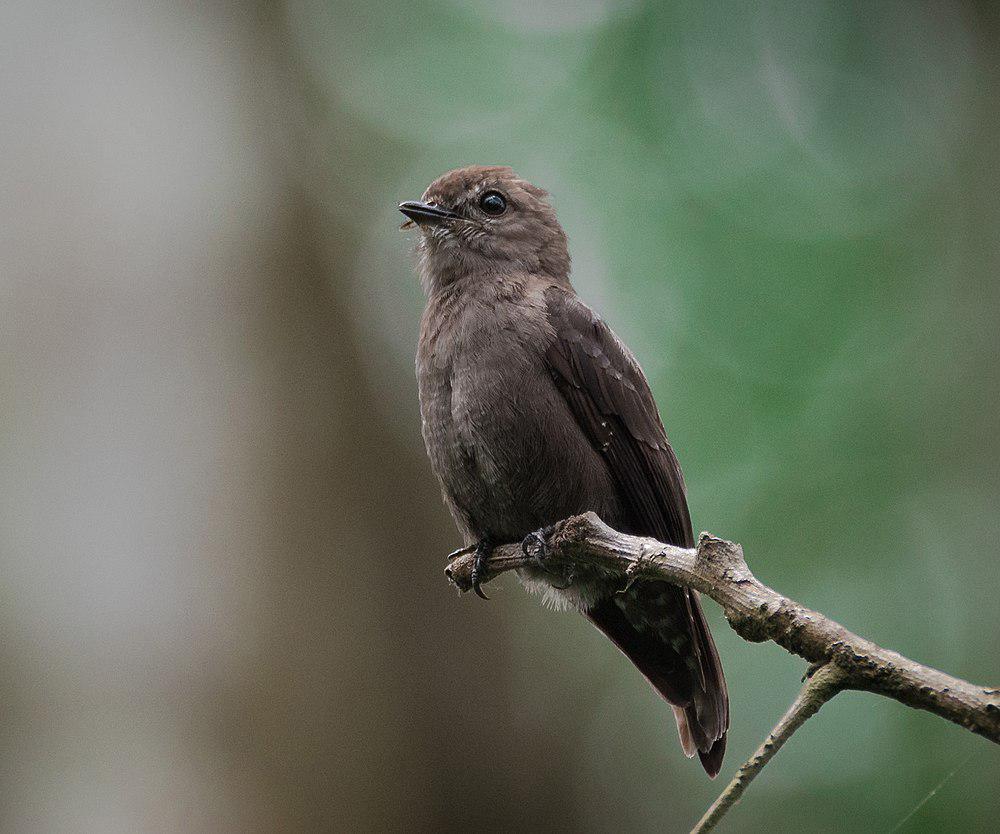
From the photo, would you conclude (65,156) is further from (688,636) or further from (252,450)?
(688,636)

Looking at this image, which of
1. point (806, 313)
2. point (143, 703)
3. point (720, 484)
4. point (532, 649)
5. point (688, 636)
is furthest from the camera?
point (806, 313)

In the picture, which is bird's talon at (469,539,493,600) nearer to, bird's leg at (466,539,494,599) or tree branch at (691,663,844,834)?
bird's leg at (466,539,494,599)

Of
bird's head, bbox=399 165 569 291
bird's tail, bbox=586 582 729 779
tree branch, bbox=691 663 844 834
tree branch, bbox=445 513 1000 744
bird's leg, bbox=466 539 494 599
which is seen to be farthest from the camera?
bird's head, bbox=399 165 569 291

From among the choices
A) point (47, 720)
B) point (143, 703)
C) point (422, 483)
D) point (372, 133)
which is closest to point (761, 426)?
point (422, 483)

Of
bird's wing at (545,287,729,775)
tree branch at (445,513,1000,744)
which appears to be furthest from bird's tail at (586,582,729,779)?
tree branch at (445,513,1000,744)

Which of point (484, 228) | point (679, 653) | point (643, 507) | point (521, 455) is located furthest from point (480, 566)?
point (484, 228)

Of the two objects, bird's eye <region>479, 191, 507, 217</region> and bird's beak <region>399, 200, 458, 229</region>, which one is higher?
bird's eye <region>479, 191, 507, 217</region>

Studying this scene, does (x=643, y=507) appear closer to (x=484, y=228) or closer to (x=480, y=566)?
(x=480, y=566)

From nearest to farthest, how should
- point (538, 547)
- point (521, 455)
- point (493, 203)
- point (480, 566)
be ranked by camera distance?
1. point (538, 547)
2. point (521, 455)
3. point (480, 566)
4. point (493, 203)
